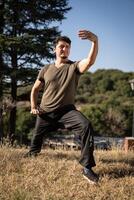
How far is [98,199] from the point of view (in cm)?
483

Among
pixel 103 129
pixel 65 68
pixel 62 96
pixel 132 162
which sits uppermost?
pixel 65 68

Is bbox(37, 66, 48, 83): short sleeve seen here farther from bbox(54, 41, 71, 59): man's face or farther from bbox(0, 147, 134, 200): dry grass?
bbox(0, 147, 134, 200): dry grass

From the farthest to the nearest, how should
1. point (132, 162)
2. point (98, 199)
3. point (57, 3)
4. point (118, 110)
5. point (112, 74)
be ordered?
1. point (112, 74)
2. point (118, 110)
3. point (57, 3)
4. point (132, 162)
5. point (98, 199)

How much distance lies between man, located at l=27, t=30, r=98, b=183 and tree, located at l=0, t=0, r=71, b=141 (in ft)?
39.8

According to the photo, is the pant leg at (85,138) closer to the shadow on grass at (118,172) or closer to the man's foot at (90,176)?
the man's foot at (90,176)

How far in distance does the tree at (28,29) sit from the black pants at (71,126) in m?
12.0

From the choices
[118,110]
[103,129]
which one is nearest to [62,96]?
[103,129]

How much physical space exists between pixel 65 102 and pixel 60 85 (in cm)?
23

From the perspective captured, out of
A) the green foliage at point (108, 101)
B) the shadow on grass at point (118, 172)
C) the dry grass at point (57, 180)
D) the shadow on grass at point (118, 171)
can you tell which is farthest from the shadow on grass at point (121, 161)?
the green foliage at point (108, 101)

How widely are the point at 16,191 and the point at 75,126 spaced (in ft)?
3.99

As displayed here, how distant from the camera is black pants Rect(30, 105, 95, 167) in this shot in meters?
5.56

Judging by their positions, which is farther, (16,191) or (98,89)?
(98,89)

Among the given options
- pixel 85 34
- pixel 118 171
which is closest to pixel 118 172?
pixel 118 171

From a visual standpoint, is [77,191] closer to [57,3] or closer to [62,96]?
[62,96]
